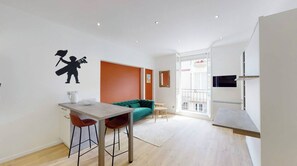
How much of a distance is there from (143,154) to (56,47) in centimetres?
305

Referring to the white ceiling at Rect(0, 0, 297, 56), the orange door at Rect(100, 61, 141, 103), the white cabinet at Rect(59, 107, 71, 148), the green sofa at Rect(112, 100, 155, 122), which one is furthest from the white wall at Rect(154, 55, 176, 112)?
the white cabinet at Rect(59, 107, 71, 148)

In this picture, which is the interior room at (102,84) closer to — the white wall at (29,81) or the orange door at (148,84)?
the white wall at (29,81)

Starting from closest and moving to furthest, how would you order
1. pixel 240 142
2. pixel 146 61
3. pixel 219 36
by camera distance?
1. pixel 240 142
2. pixel 219 36
3. pixel 146 61

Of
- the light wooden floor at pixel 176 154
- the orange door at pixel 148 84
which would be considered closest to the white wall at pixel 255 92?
the light wooden floor at pixel 176 154

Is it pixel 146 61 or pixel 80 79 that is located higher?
pixel 146 61

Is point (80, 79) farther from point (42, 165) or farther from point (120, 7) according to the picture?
point (120, 7)

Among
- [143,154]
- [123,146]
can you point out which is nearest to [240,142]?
[143,154]

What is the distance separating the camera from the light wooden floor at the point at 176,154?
208 cm

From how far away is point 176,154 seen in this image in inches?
92.4

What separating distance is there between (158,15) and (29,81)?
291 cm

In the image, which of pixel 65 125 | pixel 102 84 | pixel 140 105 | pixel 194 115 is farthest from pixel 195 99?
pixel 65 125

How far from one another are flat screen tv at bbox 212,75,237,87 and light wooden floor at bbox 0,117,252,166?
1.81m

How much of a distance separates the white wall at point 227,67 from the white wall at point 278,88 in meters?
3.27

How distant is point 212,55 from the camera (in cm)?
453
